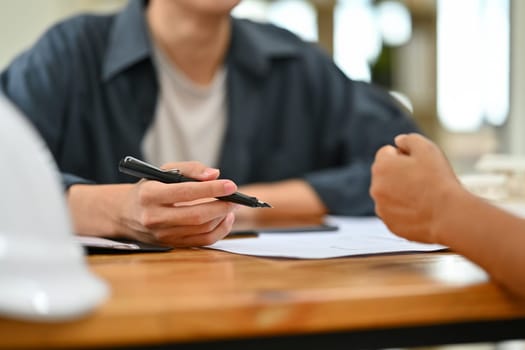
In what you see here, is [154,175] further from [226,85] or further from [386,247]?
[226,85]

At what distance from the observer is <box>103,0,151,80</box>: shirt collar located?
129 centimetres

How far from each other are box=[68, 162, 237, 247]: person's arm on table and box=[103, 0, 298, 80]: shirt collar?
0.55 meters

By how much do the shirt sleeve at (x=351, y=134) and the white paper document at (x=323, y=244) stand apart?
36cm

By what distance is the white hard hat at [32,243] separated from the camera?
1.21 ft

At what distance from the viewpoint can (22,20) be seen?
8.02 ft

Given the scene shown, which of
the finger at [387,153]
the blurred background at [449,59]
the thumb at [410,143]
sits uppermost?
the thumb at [410,143]

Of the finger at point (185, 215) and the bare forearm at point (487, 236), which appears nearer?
the bare forearm at point (487, 236)

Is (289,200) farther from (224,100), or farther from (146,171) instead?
(146,171)

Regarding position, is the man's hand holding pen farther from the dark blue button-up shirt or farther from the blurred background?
the blurred background

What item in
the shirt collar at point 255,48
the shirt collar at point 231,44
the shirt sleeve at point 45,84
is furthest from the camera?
the shirt collar at point 255,48

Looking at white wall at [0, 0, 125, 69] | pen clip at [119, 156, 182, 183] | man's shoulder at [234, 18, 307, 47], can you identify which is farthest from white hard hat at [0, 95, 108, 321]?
white wall at [0, 0, 125, 69]

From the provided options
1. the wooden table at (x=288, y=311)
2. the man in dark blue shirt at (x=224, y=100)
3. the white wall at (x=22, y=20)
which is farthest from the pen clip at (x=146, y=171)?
the white wall at (x=22, y=20)

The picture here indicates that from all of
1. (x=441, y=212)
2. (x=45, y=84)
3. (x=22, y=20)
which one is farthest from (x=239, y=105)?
(x=22, y=20)

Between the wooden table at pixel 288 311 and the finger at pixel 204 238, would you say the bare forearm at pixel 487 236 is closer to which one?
the wooden table at pixel 288 311
